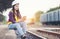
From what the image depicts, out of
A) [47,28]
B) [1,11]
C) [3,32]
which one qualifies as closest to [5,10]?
[1,11]

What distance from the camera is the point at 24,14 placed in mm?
3668

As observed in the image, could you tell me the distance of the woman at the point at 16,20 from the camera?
136 inches

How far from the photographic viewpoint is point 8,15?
137 inches

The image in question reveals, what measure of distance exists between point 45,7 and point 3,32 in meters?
0.89

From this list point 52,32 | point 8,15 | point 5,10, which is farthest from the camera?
point 52,32

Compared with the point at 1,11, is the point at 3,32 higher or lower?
lower

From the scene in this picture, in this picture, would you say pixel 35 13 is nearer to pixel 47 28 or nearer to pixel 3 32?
pixel 3 32

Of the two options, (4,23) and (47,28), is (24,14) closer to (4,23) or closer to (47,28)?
(4,23)

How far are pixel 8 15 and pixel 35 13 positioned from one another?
0.58 meters

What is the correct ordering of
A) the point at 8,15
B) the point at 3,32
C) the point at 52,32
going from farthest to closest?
the point at 52,32
the point at 3,32
the point at 8,15

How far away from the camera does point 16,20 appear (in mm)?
3475

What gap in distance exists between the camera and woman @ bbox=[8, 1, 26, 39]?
3.45 m

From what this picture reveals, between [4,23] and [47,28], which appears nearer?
[4,23]

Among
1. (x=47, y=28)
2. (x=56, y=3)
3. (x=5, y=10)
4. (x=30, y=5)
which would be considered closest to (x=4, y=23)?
(x=5, y=10)
